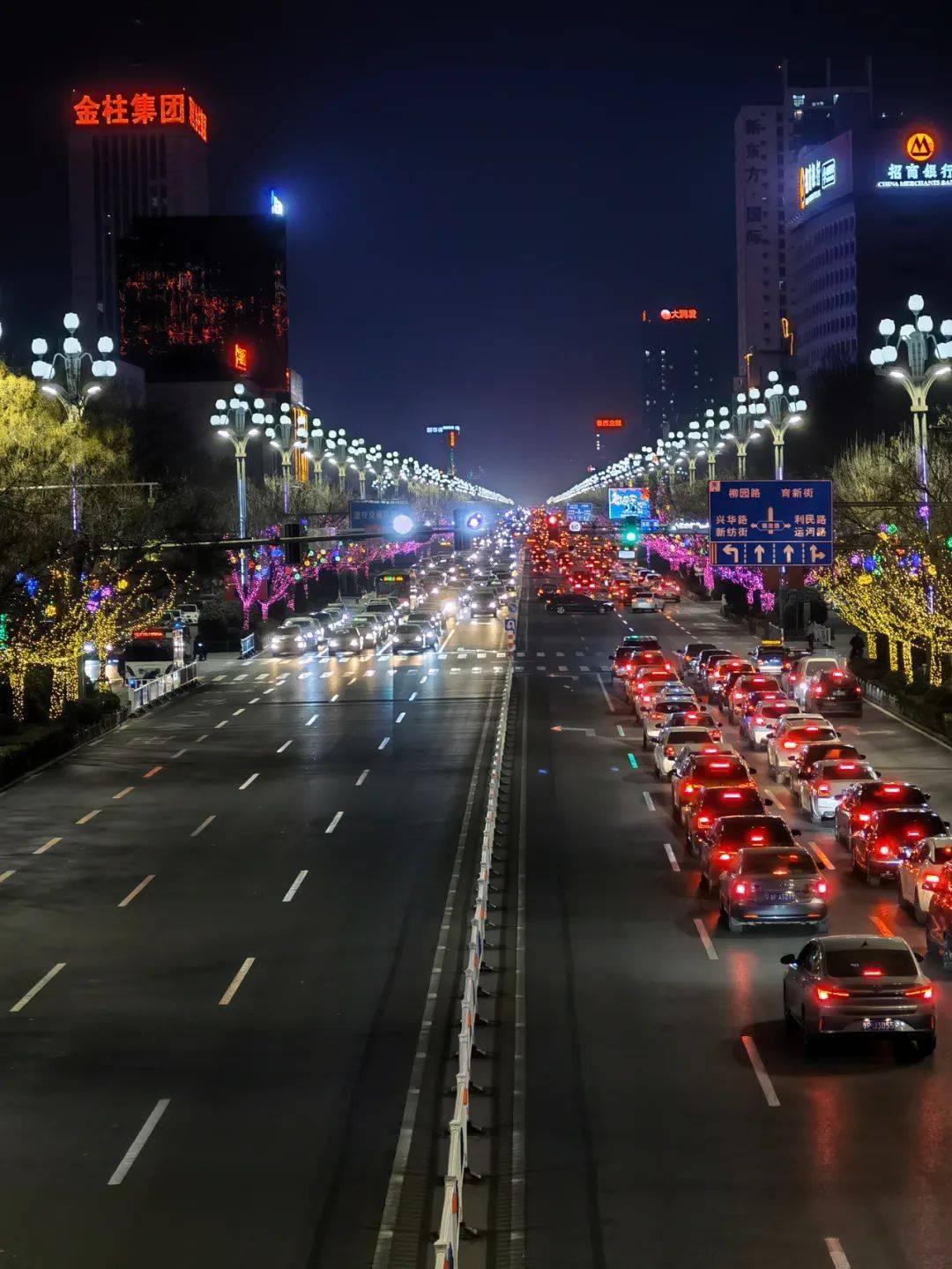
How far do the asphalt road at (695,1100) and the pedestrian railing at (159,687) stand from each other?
103ft

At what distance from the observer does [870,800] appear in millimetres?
32625

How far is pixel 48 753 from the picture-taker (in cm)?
4956

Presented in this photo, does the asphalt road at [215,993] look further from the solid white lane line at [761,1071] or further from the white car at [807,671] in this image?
the white car at [807,671]

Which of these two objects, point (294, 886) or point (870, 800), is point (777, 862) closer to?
point (870, 800)

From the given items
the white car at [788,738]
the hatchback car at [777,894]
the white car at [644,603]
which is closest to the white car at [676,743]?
the white car at [788,738]

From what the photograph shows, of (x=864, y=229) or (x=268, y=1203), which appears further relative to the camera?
(x=864, y=229)

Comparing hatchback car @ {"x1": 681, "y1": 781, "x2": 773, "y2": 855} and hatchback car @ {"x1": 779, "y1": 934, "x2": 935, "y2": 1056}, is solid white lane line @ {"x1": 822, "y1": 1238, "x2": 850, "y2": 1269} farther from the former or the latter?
hatchback car @ {"x1": 681, "y1": 781, "x2": 773, "y2": 855}

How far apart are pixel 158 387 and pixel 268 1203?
162 meters

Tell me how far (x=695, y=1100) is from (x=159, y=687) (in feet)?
165

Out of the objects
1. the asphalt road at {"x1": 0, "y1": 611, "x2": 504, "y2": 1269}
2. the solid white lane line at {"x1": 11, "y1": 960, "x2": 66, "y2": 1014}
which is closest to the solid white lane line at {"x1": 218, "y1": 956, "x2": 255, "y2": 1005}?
the asphalt road at {"x1": 0, "y1": 611, "x2": 504, "y2": 1269}

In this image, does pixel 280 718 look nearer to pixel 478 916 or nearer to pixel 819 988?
pixel 478 916

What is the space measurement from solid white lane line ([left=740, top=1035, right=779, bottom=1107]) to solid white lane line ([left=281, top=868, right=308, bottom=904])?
10914mm

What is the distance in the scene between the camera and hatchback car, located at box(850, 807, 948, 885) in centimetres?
2991

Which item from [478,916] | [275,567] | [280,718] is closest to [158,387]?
[275,567]
